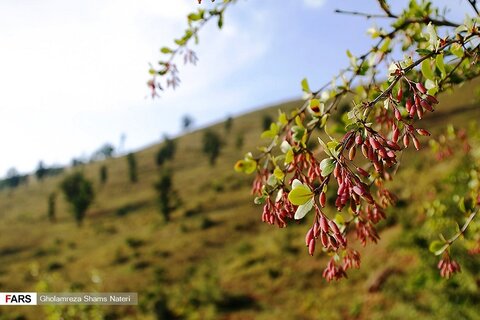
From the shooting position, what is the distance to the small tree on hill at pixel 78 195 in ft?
176

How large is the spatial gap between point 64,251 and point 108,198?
24364 millimetres

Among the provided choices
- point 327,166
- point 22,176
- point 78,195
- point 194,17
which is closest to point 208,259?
point 194,17

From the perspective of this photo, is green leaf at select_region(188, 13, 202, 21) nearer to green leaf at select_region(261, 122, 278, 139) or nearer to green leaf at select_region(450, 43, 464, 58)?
green leaf at select_region(261, 122, 278, 139)

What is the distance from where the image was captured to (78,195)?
5866 centimetres

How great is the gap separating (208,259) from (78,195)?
116 feet

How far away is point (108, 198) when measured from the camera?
6688cm

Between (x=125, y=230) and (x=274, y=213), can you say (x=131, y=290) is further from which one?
(x=274, y=213)

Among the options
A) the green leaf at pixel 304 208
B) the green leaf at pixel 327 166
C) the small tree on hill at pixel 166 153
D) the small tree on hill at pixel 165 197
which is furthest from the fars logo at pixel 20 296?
the small tree on hill at pixel 166 153

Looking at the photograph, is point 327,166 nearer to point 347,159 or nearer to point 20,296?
point 347,159

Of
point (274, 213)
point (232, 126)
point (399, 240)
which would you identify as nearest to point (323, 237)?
point (274, 213)

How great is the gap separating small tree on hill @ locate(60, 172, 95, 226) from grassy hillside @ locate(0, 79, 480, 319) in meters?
2.01

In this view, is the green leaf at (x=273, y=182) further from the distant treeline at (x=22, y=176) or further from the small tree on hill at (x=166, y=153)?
the distant treeline at (x=22, y=176)

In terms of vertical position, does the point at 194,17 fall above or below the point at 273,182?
above

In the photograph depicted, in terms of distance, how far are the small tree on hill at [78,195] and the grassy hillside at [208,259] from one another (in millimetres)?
2006
